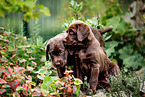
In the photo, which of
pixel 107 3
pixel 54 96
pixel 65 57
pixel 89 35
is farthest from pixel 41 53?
pixel 107 3

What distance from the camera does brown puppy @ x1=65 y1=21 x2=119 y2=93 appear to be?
96.4 inches

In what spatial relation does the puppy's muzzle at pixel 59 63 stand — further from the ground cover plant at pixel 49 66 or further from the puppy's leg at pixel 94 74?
the puppy's leg at pixel 94 74

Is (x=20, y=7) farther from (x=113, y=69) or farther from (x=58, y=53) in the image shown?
(x=113, y=69)

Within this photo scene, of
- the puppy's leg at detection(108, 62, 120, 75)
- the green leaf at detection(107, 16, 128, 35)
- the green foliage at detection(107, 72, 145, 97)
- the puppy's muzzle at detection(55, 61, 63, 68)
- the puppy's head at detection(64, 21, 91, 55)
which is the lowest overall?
the green foliage at detection(107, 72, 145, 97)

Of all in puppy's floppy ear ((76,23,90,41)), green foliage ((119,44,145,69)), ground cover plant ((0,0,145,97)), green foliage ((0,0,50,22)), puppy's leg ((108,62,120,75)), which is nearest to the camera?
ground cover plant ((0,0,145,97))

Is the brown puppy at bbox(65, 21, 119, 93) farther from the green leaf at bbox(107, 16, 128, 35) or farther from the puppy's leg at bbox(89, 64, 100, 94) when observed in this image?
the green leaf at bbox(107, 16, 128, 35)

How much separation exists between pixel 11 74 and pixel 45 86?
0.49 m

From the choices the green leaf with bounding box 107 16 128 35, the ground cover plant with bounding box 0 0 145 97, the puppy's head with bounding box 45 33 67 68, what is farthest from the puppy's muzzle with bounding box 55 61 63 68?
the green leaf with bounding box 107 16 128 35

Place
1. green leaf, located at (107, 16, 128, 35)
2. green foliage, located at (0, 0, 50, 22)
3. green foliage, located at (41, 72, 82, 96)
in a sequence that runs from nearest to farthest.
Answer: green foliage, located at (41, 72, 82, 96)
green foliage, located at (0, 0, 50, 22)
green leaf, located at (107, 16, 128, 35)

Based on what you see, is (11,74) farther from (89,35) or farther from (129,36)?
(129,36)

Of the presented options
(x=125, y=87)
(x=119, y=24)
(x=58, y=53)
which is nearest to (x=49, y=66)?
(x=58, y=53)

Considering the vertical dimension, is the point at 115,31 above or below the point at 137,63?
above

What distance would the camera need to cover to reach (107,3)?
792 cm

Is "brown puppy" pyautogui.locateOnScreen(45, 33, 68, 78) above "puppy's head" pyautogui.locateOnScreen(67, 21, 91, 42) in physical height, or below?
below
